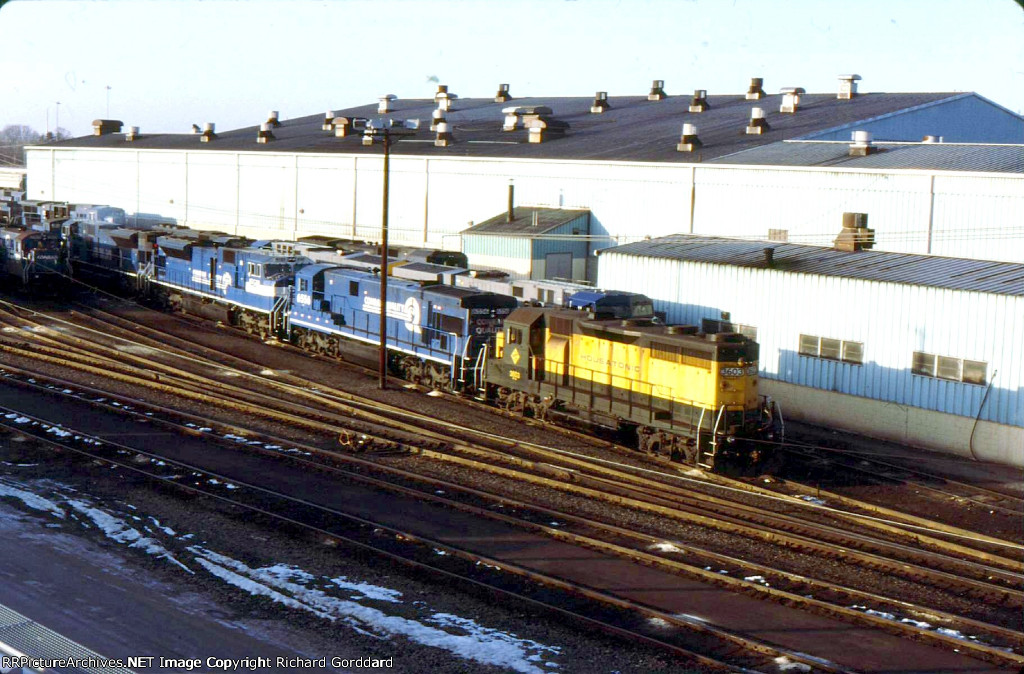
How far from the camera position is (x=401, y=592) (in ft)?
47.2

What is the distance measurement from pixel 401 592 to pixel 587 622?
2798 millimetres

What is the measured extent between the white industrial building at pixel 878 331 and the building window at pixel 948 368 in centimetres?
2

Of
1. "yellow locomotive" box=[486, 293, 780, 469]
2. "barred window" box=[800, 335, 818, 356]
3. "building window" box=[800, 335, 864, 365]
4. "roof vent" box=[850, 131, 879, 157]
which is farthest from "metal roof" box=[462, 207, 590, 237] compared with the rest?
"building window" box=[800, 335, 864, 365]

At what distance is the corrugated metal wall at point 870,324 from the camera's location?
2402 centimetres

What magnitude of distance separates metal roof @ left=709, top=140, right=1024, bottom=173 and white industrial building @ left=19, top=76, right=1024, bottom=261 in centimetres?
11

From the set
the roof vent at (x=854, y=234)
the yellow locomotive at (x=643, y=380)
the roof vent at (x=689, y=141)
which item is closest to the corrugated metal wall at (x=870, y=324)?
the yellow locomotive at (x=643, y=380)

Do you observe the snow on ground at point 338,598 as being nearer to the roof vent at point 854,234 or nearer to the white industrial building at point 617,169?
the white industrial building at point 617,169

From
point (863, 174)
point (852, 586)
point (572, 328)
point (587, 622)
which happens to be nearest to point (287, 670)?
point (587, 622)

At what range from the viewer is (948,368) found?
25.1 m

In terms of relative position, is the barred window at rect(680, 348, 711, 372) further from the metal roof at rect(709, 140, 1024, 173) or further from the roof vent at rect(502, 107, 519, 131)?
the roof vent at rect(502, 107, 519, 131)

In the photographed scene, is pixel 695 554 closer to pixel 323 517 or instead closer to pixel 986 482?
pixel 323 517

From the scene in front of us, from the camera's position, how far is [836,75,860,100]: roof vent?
51.2 meters

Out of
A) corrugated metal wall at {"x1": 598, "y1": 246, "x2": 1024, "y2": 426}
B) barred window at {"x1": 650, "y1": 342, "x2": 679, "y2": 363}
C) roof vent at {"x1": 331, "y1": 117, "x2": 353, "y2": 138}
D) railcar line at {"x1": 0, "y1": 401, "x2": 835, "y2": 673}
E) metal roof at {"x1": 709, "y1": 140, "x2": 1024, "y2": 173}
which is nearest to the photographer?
railcar line at {"x1": 0, "y1": 401, "x2": 835, "y2": 673}

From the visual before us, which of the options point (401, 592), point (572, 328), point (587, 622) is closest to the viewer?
point (587, 622)
